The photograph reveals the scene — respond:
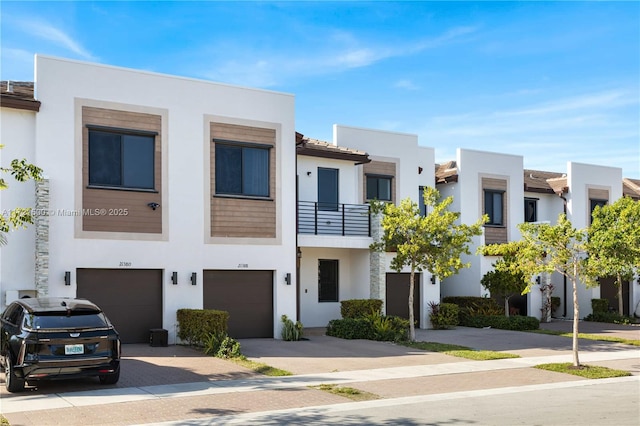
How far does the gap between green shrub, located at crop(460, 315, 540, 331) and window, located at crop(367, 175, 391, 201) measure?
19.5 ft

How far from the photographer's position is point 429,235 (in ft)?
69.5

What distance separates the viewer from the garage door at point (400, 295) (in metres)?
26.5

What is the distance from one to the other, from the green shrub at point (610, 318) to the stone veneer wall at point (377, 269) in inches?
470

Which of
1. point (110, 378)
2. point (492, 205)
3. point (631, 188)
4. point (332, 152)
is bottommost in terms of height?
point (110, 378)

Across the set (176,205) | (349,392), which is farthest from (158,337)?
(349,392)

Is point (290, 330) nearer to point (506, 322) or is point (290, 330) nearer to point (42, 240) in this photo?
point (42, 240)

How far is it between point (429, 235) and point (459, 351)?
3627 mm

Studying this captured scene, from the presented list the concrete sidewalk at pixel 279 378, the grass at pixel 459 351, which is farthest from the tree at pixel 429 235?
the concrete sidewalk at pixel 279 378

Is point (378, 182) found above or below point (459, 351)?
above

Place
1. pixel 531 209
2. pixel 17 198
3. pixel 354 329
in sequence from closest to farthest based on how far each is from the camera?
pixel 17 198, pixel 354 329, pixel 531 209

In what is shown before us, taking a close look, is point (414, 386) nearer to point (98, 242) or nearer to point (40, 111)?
point (98, 242)

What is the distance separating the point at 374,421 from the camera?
1063cm

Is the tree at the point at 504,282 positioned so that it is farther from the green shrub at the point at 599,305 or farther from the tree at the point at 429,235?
the tree at the point at 429,235

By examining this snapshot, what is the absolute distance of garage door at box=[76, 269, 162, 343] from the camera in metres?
19.0
